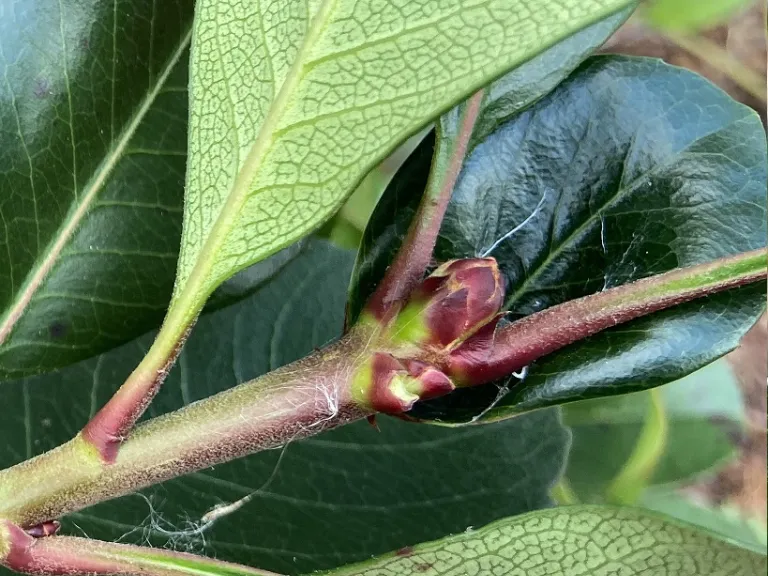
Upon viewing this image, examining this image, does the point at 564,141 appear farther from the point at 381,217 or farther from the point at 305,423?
the point at 305,423

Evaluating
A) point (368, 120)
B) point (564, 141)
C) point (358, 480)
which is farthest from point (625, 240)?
point (358, 480)

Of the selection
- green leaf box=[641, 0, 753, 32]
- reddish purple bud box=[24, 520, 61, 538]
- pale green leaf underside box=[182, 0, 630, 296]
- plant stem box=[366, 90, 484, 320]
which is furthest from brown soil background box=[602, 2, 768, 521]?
reddish purple bud box=[24, 520, 61, 538]

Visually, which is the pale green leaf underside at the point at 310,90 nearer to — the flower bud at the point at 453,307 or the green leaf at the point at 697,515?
the flower bud at the point at 453,307

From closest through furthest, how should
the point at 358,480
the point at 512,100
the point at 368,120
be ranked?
1. the point at 368,120
2. the point at 512,100
3. the point at 358,480

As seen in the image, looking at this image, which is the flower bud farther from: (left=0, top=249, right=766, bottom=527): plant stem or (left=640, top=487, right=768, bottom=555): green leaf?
(left=640, top=487, right=768, bottom=555): green leaf

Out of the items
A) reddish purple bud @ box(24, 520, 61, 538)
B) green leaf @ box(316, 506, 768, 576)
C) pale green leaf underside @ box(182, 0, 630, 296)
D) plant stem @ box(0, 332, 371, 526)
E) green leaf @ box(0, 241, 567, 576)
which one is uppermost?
pale green leaf underside @ box(182, 0, 630, 296)

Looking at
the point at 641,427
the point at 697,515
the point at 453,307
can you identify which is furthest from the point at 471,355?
the point at 697,515

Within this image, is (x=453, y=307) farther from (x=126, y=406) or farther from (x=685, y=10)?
(x=685, y=10)
